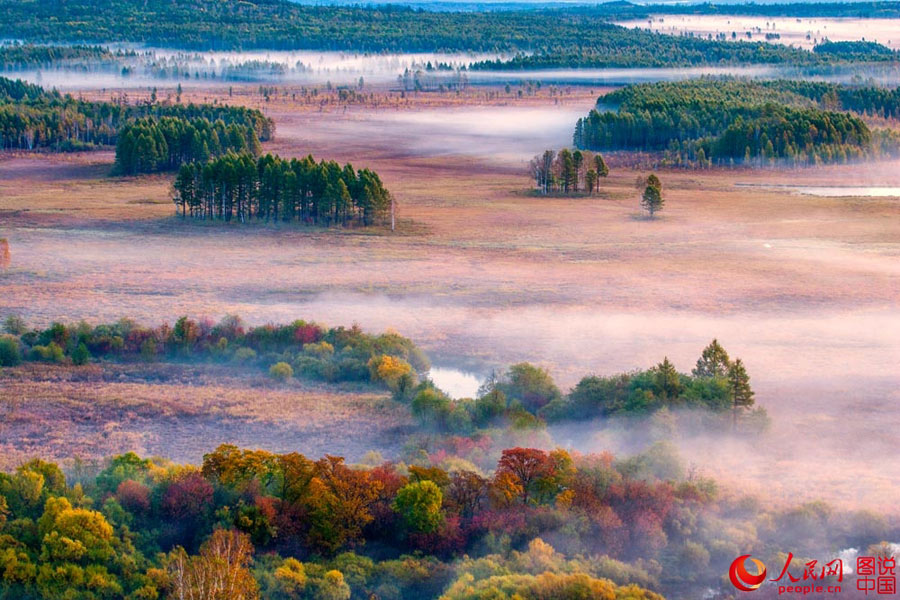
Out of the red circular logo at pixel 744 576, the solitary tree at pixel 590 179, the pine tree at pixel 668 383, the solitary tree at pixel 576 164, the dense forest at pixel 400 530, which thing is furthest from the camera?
the solitary tree at pixel 576 164

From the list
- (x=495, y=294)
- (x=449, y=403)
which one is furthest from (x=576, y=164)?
(x=449, y=403)

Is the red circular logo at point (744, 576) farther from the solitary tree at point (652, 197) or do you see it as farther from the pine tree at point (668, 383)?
the solitary tree at point (652, 197)

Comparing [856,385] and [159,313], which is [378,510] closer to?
[856,385]

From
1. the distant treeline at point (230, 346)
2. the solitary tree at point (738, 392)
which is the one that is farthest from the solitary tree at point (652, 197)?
the solitary tree at point (738, 392)

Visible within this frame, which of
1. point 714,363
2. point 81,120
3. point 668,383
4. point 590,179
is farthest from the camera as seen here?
point 81,120

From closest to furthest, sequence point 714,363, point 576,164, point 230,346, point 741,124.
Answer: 1. point 714,363
2. point 230,346
3. point 576,164
4. point 741,124

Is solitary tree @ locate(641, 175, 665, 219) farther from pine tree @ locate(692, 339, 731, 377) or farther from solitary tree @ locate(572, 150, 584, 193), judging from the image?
pine tree @ locate(692, 339, 731, 377)

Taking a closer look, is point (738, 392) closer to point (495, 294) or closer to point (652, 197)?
point (495, 294)
